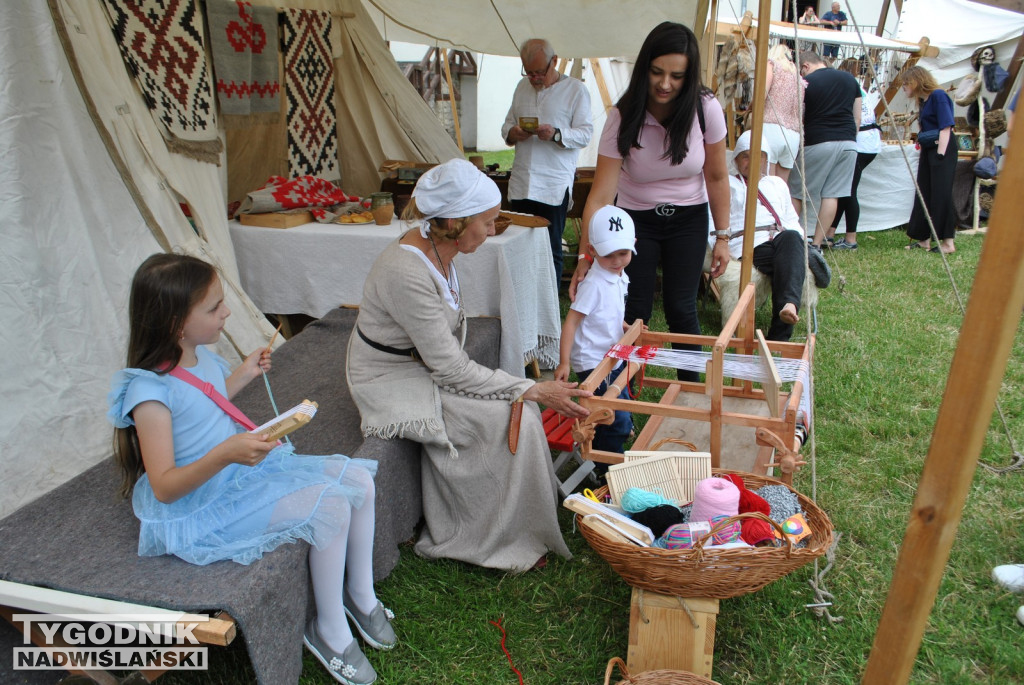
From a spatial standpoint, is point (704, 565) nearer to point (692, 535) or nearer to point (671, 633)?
point (692, 535)

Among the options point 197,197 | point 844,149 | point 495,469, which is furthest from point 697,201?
point 844,149

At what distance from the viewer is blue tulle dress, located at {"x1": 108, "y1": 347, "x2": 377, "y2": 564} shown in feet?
5.53

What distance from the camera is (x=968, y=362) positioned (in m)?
0.96

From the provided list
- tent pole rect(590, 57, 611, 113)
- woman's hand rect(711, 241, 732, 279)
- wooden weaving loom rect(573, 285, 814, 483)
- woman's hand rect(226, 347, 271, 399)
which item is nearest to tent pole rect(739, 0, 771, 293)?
woman's hand rect(711, 241, 732, 279)

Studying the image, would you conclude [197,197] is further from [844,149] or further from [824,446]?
[844,149]

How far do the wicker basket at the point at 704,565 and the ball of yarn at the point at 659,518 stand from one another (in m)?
0.15

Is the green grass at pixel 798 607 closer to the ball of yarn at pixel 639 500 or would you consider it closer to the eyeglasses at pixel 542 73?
the ball of yarn at pixel 639 500

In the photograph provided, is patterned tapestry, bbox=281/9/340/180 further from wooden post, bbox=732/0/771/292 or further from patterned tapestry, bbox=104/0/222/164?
wooden post, bbox=732/0/771/292

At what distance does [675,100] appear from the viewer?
266 cm

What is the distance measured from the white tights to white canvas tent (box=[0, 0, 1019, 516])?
1.29m

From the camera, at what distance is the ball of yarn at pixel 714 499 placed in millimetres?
1807

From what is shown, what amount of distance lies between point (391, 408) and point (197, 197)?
1756 millimetres

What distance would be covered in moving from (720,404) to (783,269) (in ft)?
7.16

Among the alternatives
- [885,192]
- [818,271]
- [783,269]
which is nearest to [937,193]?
[885,192]
